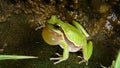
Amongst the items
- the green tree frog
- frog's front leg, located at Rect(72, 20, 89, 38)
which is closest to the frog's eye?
the green tree frog

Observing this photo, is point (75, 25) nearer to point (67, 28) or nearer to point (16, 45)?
point (67, 28)

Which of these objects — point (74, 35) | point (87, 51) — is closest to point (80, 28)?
point (74, 35)

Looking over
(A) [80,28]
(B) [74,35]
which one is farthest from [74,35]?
(A) [80,28]

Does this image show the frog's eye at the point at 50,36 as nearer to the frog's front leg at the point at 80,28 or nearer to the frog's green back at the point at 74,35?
the frog's green back at the point at 74,35

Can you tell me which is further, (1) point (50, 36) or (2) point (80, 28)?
(2) point (80, 28)

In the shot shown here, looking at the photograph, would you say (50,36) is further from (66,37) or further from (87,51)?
(87,51)

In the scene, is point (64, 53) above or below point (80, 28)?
below

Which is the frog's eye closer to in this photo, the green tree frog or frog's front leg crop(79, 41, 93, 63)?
the green tree frog
